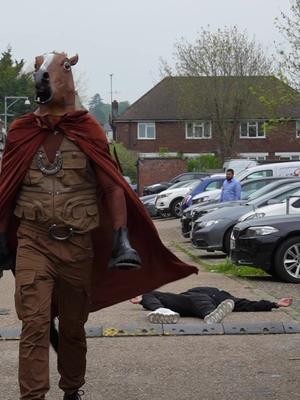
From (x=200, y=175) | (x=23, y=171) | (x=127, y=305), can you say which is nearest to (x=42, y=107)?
(x=23, y=171)

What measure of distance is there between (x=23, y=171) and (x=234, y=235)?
8.76 m

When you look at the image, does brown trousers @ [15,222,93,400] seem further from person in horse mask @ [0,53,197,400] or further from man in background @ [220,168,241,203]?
man in background @ [220,168,241,203]

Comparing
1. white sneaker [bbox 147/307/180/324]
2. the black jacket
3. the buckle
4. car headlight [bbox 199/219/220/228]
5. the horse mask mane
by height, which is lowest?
white sneaker [bbox 147/307/180/324]

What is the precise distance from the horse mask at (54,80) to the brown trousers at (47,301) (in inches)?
28.9

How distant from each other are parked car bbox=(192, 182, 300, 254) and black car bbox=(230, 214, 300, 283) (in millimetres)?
3492

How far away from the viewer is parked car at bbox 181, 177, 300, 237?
1903cm

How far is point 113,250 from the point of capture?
513 centimetres

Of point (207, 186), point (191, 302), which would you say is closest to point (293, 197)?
point (191, 302)

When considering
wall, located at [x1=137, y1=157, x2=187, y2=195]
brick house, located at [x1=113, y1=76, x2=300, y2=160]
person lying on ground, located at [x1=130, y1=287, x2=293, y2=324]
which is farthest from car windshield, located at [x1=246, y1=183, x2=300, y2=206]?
wall, located at [x1=137, y1=157, x2=187, y2=195]

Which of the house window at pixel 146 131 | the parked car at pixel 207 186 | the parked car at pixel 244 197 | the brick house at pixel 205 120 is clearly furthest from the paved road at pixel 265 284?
the house window at pixel 146 131

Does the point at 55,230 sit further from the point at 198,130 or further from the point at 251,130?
the point at 251,130

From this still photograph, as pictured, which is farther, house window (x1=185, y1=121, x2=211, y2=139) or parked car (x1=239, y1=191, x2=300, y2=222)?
house window (x1=185, y1=121, x2=211, y2=139)

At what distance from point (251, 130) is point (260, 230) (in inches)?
Result: 1957

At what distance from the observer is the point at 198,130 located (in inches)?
2436
